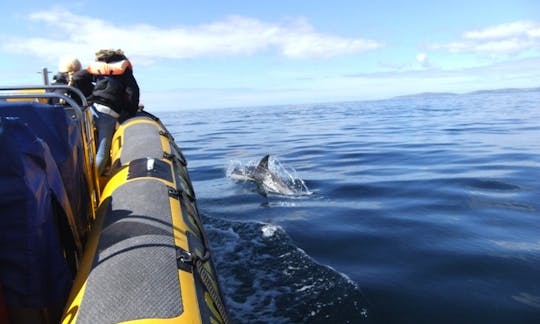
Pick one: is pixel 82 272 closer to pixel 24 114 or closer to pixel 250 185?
pixel 24 114

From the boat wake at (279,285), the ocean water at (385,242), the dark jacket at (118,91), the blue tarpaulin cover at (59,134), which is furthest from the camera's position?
the dark jacket at (118,91)

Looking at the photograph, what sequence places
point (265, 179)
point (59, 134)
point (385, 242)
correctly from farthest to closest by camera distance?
point (265, 179) → point (385, 242) → point (59, 134)

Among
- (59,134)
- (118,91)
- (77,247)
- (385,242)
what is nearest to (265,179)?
(118,91)

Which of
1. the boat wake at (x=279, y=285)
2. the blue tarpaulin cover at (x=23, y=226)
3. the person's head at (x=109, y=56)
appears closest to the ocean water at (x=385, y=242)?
the boat wake at (x=279, y=285)

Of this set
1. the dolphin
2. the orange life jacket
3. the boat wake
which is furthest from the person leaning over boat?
the dolphin

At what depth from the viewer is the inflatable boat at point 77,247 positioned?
7.57ft

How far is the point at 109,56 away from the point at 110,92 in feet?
1.67

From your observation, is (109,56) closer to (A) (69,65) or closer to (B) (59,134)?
(A) (69,65)

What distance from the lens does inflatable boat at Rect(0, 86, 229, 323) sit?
2309 mm

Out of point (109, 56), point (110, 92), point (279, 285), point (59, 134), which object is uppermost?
point (109, 56)

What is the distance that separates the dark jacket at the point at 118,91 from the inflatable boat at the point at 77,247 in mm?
2876

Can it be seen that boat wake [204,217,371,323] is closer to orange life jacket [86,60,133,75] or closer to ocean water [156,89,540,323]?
ocean water [156,89,540,323]

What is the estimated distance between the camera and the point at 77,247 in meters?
3.05

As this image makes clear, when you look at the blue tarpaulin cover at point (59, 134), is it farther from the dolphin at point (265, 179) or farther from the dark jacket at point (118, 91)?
the dolphin at point (265, 179)
